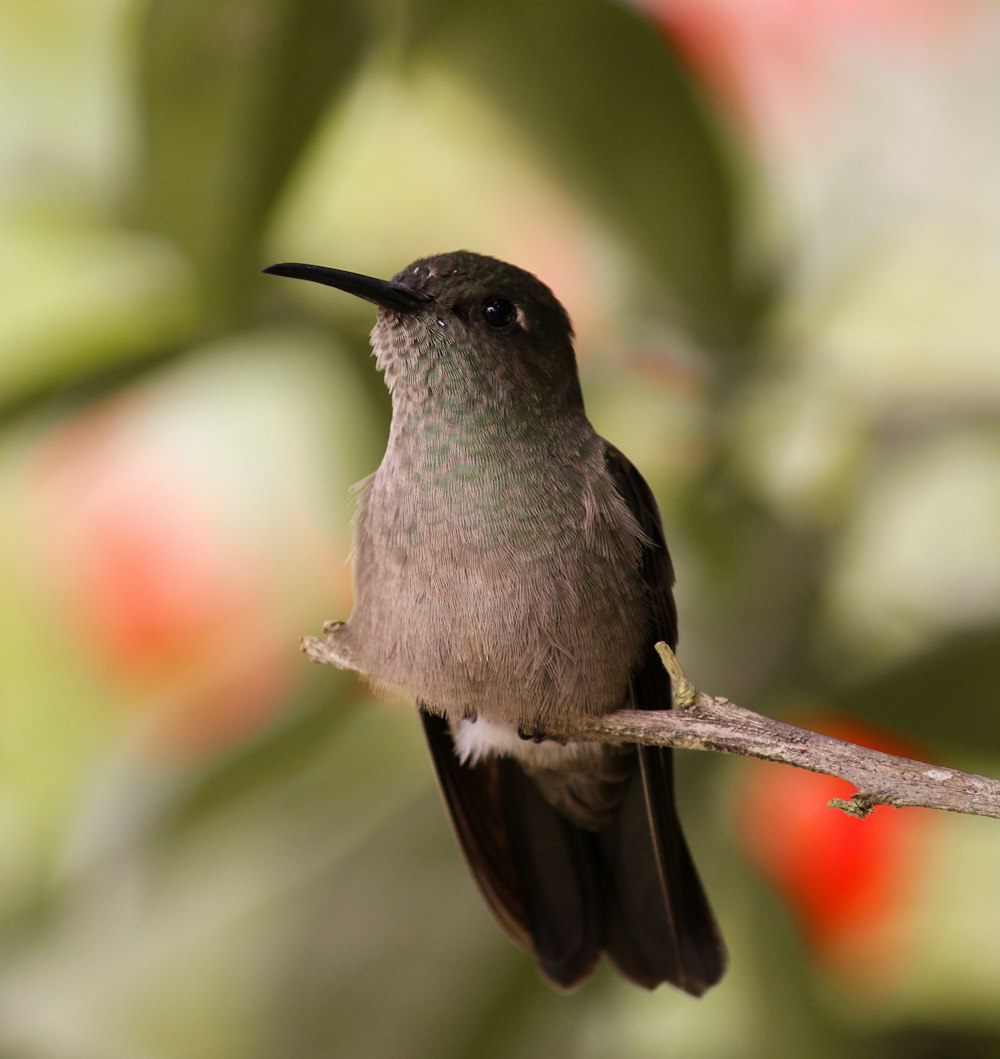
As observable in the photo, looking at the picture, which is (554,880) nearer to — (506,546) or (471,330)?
(506,546)

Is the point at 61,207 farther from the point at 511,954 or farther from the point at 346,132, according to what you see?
the point at 511,954

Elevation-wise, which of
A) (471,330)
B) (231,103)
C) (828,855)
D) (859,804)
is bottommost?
(828,855)

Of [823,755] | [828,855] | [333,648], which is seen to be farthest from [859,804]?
[828,855]

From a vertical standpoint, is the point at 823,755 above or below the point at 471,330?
below

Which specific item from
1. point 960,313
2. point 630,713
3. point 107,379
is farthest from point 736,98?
point 630,713

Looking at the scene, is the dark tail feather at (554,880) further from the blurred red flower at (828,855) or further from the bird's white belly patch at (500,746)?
the blurred red flower at (828,855)

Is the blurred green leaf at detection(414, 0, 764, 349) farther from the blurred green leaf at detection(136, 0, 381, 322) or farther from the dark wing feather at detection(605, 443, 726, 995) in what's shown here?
the dark wing feather at detection(605, 443, 726, 995)
